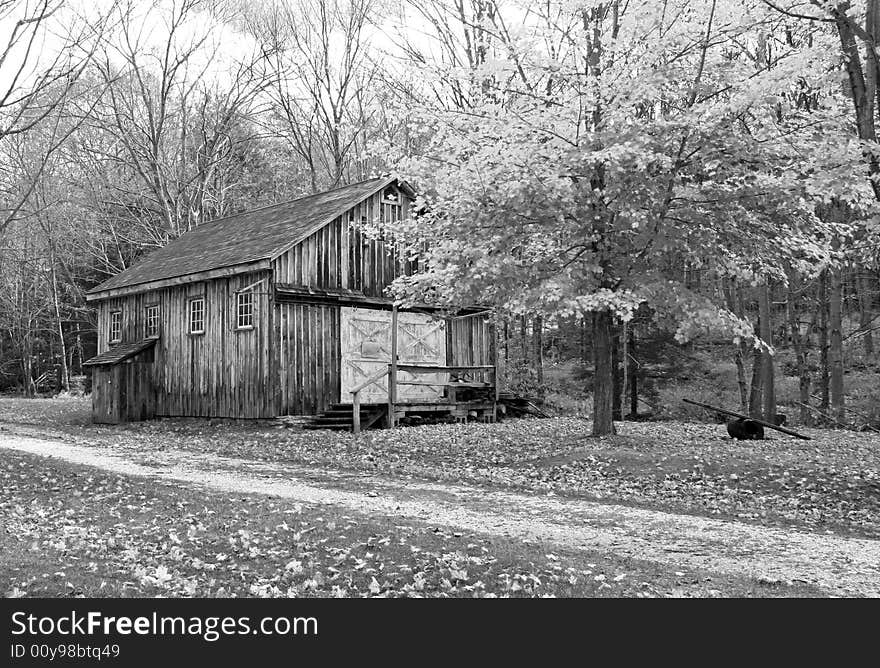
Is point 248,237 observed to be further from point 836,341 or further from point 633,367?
point 836,341

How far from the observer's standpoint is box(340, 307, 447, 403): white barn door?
22.9 meters

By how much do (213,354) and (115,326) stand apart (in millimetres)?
7072

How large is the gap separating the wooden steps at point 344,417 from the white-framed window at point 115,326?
9.91 metres

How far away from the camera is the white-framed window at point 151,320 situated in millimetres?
25500

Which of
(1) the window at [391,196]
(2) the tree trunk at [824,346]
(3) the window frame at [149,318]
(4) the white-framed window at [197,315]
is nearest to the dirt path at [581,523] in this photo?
(4) the white-framed window at [197,315]

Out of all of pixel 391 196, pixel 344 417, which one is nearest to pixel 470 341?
pixel 391 196

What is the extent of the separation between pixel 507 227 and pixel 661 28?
4294 mm

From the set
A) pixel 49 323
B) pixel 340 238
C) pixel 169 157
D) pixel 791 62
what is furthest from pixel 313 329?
Result: pixel 49 323

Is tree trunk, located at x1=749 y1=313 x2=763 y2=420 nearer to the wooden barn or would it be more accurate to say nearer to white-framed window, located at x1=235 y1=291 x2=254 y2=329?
the wooden barn

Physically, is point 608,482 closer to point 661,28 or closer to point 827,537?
point 827,537

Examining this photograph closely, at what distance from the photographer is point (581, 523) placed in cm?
913

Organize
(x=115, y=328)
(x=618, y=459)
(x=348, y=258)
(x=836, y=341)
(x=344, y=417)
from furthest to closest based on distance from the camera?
(x=115, y=328) → (x=348, y=258) → (x=836, y=341) → (x=344, y=417) → (x=618, y=459)

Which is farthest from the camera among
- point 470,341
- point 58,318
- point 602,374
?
point 58,318

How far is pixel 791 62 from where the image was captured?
12719 millimetres
